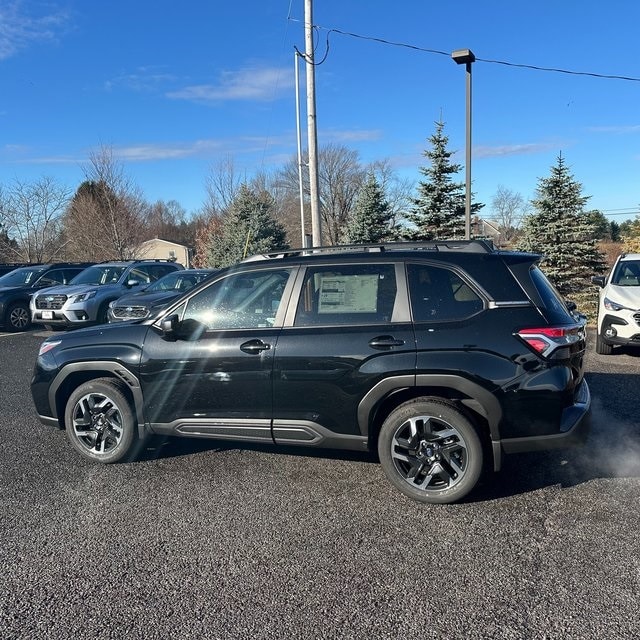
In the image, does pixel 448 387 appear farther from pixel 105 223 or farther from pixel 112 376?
pixel 105 223

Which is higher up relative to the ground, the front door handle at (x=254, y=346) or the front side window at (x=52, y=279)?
the front side window at (x=52, y=279)

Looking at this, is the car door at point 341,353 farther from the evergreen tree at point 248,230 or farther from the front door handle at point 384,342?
the evergreen tree at point 248,230

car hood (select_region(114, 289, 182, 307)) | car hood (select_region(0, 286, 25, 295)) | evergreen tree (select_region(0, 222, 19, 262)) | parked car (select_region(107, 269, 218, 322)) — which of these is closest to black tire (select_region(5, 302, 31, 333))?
car hood (select_region(0, 286, 25, 295))

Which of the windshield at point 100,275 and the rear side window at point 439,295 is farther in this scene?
the windshield at point 100,275

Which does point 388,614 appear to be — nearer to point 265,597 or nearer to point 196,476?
point 265,597

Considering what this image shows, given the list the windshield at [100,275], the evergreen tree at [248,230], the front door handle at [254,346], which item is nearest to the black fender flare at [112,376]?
the front door handle at [254,346]

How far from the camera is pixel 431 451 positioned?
379cm

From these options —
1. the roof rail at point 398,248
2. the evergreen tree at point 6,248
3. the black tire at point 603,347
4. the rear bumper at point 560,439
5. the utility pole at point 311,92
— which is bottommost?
the black tire at point 603,347

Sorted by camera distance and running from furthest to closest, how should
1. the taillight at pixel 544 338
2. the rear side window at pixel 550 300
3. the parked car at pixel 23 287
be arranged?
the parked car at pixel 23 287 < the rear side window at pixel 550 300 < the taillight at pixel 544 338

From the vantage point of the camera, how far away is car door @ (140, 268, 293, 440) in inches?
161

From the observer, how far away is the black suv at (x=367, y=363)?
3.65 m

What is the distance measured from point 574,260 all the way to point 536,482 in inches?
599

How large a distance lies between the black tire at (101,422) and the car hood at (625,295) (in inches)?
294

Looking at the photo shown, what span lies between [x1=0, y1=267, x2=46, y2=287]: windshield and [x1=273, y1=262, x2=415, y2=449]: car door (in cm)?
1310
